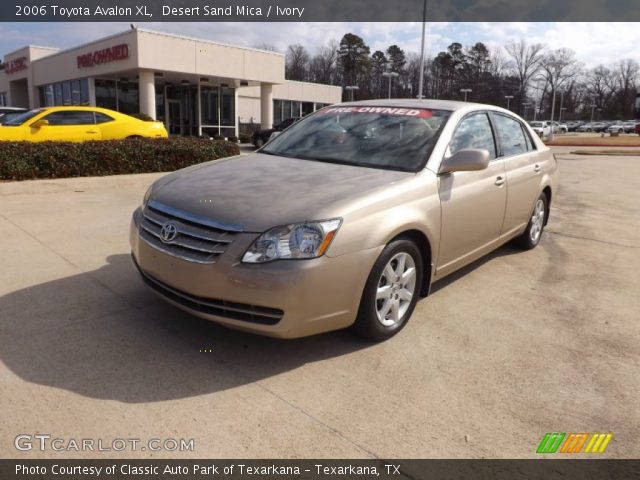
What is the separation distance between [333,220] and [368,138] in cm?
147

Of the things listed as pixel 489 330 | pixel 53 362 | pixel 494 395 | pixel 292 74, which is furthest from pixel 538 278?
pixel 292 74

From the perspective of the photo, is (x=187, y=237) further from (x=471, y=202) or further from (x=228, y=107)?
(x=228, y=107)

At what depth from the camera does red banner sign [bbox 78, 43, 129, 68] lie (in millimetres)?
23236

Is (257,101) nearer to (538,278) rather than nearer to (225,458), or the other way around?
(538,278)

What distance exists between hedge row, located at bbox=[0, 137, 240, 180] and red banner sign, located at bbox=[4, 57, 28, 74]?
2887 centimetres

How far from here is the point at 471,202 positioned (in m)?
4.27

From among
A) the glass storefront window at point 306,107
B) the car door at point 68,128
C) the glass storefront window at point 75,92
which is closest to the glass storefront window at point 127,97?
the glass storefront window at point 75,92

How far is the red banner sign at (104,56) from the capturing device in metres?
23.2

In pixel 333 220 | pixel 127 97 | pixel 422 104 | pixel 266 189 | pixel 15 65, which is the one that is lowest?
pixel 333 220

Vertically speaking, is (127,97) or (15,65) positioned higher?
(15,65)

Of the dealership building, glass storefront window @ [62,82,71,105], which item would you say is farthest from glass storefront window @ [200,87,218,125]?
glass storefront window @ [62,82,71,105]

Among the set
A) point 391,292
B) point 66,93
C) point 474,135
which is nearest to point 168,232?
point 391,292

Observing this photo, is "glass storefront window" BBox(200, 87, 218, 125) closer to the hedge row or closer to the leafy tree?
the hedge row

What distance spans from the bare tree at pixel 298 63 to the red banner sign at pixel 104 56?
60.6 metres
